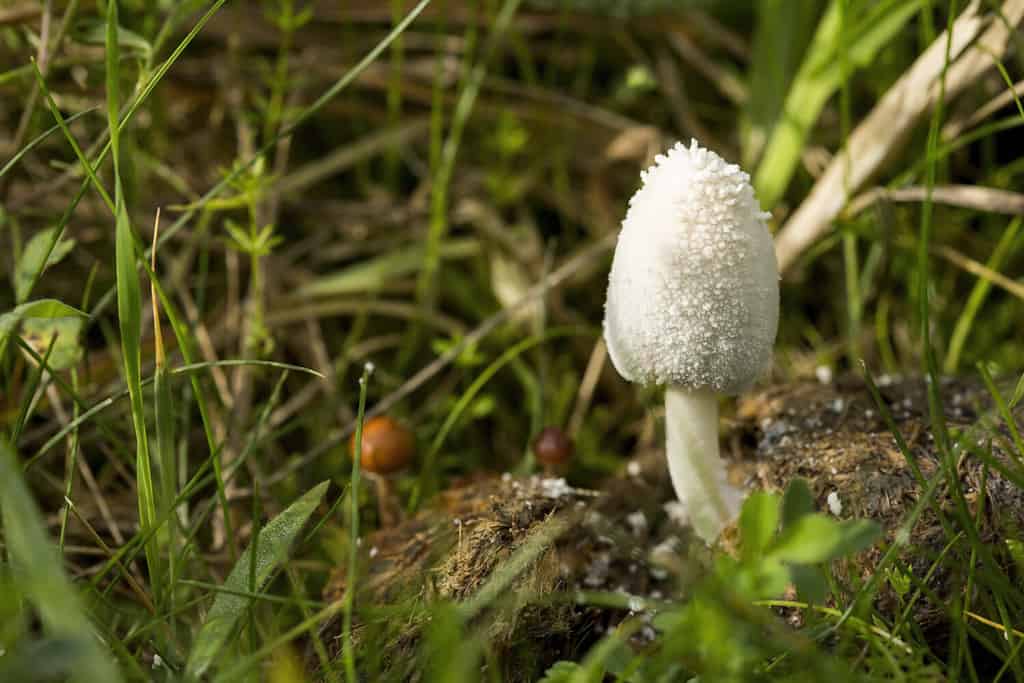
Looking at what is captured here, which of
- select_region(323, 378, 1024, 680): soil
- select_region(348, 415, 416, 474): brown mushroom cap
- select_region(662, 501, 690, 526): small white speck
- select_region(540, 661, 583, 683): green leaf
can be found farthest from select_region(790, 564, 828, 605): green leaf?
select_region(348, 415, 416, 474): brown mushroom cap

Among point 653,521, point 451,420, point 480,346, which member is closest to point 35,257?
point 451,420

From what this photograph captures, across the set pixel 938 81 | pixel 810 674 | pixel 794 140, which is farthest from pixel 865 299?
pixel 810 674

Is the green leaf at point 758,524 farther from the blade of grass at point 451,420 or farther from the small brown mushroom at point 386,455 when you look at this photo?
the small brown mushroom at point 386,455

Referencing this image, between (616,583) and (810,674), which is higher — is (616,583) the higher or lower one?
the lower one

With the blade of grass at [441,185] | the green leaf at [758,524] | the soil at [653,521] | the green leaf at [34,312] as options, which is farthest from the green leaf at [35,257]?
the green leaf at [758,524]

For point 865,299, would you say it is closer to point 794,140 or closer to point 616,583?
point 794,140

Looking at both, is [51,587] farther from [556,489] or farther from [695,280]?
[556,489]

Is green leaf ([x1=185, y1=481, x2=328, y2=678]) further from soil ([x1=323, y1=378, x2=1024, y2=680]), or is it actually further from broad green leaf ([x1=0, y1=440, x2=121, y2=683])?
broad green leaf ([x1=0, y1=440, x2=121, y2=683])
